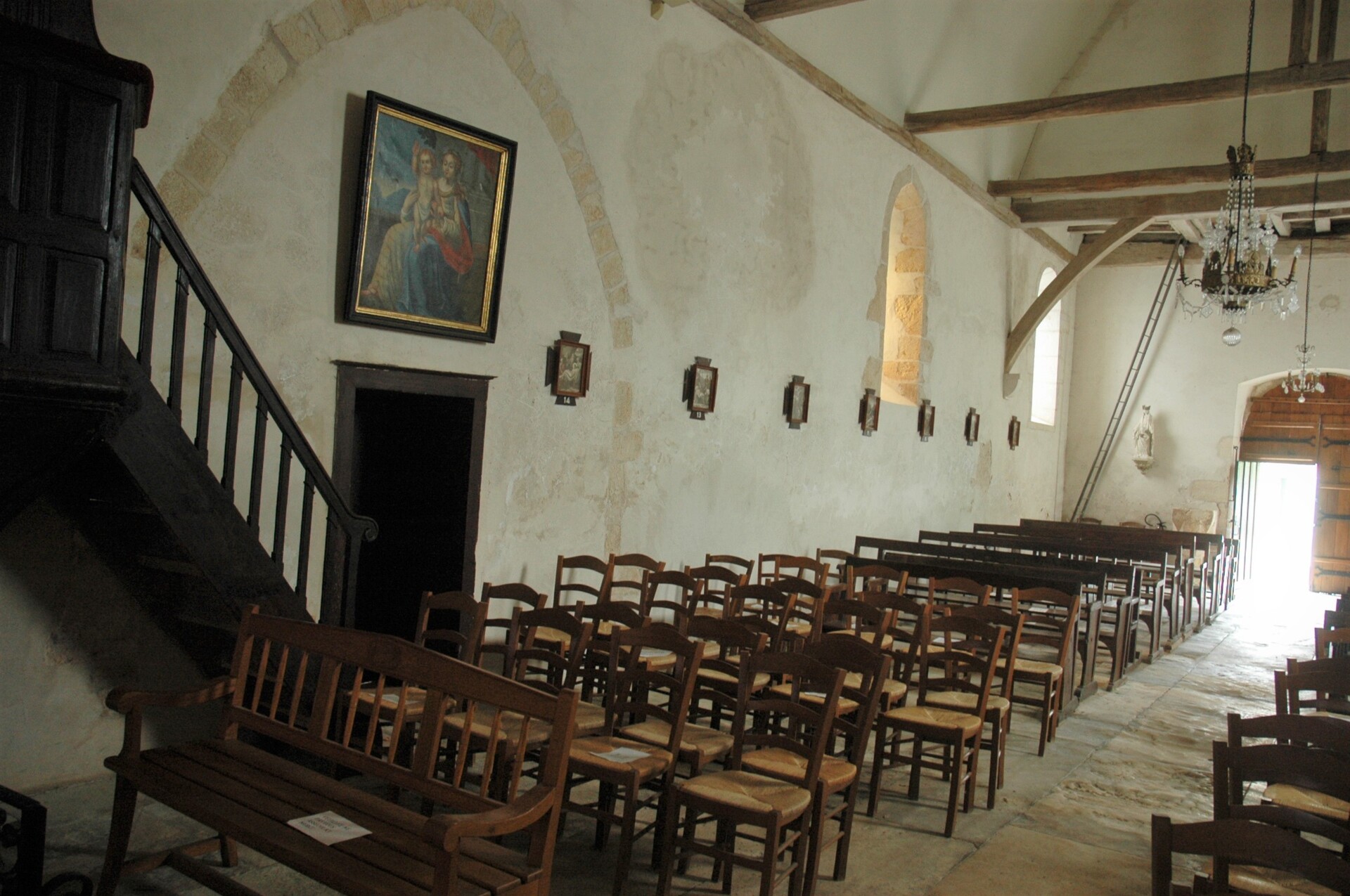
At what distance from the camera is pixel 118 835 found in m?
2.94

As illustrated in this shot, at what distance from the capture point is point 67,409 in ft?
9.69

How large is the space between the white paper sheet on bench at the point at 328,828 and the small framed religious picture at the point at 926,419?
29.5 ft

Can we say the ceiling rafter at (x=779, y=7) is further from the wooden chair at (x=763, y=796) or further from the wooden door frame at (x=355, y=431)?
the wooden chair at (x=763, y=796)

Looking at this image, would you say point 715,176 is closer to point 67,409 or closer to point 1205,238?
point 1205,238

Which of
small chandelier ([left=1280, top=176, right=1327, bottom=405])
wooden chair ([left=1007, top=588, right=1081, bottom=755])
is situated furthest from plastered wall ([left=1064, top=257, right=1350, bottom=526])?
wooden chair ([left=1007, top=588, right=1081, bottom=755])

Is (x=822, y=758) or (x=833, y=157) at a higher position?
(x=833, y=157)

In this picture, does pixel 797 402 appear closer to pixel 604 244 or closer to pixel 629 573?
pixel 629 573

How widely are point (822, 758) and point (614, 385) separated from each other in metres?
3.73

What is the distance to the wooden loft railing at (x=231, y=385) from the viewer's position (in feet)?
11.5

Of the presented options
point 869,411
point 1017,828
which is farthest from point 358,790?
point 869,411

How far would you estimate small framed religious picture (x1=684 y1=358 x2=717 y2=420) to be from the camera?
7379 millimetres

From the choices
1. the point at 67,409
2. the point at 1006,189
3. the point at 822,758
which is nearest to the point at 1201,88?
the point at 1006,189

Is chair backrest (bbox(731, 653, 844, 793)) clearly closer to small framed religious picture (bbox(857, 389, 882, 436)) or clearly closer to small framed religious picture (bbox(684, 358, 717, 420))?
small framed religious picture (bbox(684, 358, 717, 420))

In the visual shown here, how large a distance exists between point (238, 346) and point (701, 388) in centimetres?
411
